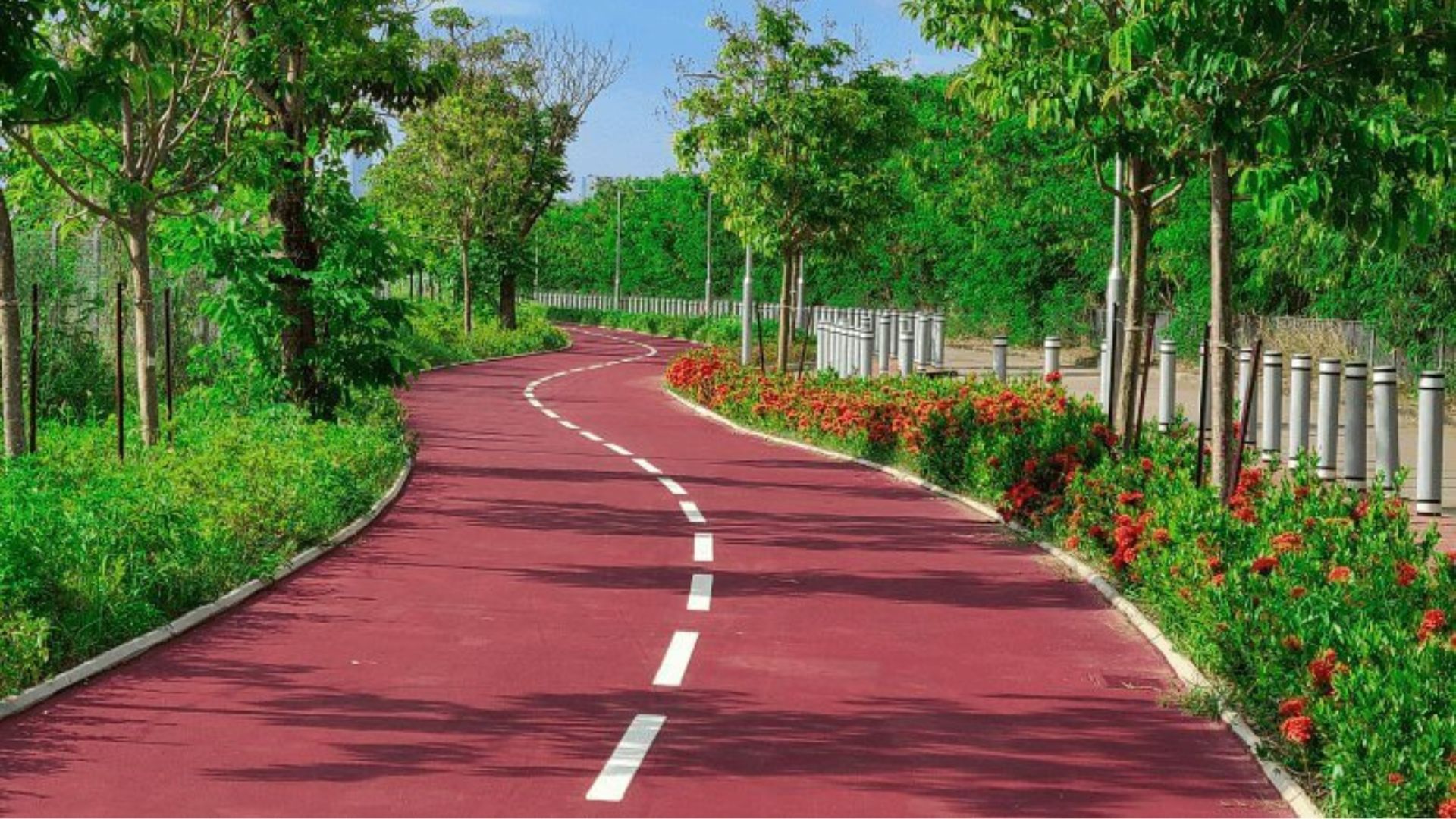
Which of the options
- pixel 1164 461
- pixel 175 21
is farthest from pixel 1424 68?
pixel 175 21

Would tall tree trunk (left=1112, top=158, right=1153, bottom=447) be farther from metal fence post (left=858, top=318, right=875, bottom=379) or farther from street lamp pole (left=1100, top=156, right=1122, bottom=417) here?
metal fence post (left=858, top=318, right=875, bottom=379)

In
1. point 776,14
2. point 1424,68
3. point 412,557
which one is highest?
point 776,14

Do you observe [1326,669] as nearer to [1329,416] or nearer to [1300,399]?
[1329,416]

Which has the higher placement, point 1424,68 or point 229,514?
point 1424,68

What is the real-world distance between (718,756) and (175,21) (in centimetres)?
1140

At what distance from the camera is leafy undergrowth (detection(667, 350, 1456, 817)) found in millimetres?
6414

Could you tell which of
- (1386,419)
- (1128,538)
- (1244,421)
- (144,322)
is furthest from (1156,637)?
(144,322)

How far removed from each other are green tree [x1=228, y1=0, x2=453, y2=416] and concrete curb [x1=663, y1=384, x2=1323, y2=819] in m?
6.67

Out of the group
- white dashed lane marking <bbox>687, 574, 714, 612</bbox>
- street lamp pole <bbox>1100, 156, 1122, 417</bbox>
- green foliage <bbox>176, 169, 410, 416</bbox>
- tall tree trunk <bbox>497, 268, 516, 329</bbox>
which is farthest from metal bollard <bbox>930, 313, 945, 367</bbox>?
tall tree trunk <bbox>497, 268, 516, 329</bbox>

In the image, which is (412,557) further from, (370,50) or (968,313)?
(968,313)

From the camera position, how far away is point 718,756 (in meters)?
7.21

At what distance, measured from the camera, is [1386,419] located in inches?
578

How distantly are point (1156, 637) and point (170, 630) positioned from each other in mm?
5580

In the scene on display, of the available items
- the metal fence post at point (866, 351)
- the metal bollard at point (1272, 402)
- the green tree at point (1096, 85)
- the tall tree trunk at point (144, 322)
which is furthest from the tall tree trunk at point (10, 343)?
the metal fence post at point (866, 351)
